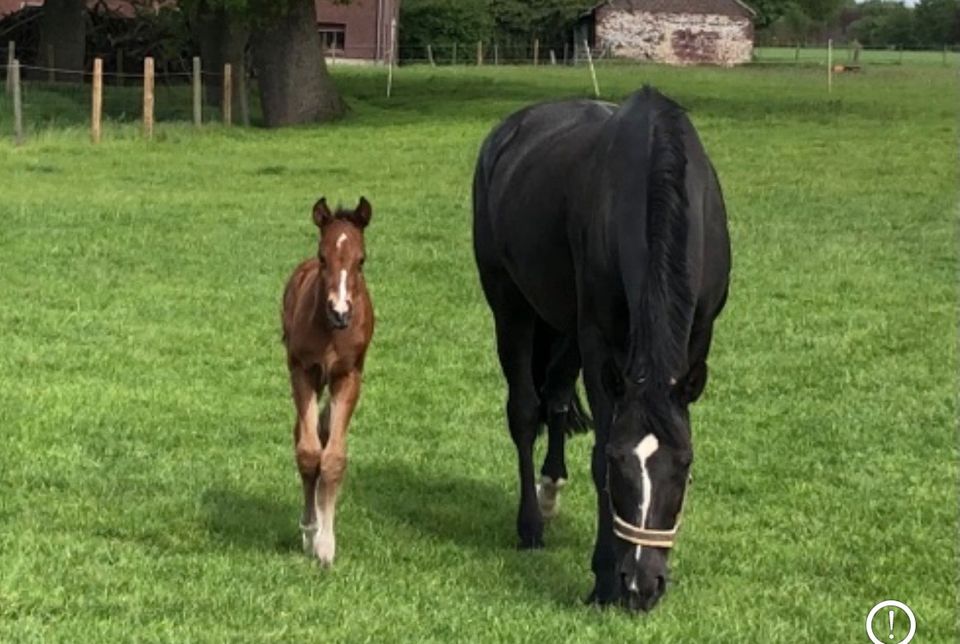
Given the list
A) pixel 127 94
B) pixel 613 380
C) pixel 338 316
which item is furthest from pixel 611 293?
pixel 127 94

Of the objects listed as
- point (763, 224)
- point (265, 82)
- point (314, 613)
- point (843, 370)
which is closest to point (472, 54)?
point (265, 82)

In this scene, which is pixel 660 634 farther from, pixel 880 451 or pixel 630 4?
pixel 630 4

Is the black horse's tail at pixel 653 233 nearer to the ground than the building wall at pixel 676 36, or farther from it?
nearer to the ground

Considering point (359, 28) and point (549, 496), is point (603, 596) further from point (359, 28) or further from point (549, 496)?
point (359, 28)

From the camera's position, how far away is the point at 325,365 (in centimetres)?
623

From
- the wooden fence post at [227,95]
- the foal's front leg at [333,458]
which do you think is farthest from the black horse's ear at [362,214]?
the wooden fence post at [227,95]

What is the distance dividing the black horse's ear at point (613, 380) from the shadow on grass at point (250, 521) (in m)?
1.86

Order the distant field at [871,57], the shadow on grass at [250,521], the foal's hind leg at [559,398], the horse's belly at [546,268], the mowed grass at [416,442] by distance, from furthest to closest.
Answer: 1. the distant field at [871,57]
2. the foal's hind leg at [559,398]
3. the shadow on grass at [250,521]
4. the horse's belly at [546,268]
5. the mowed grass at [416,442]

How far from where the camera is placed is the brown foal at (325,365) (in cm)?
605

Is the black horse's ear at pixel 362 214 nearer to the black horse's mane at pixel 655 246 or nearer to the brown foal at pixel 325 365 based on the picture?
the brown foal at pixel 325 365

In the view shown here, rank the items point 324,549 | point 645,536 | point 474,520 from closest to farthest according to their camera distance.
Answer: point 645,536, point 324,549, point 474,520

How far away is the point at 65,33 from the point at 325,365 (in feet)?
116

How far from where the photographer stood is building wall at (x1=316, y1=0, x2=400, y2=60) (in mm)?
70625

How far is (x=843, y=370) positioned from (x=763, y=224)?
22.5 ft
